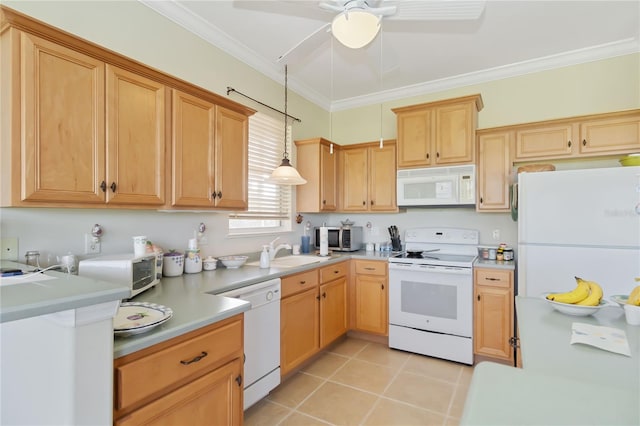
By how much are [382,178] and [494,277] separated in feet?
5.12

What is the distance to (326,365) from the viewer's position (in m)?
2.87

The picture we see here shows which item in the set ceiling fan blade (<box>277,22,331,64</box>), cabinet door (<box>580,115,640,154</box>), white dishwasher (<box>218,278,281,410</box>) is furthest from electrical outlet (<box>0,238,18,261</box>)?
cabinet door (<box>580,115,640,154</box>)

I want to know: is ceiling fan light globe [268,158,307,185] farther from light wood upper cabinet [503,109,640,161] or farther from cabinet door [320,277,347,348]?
light wood upper cabinet [503,109,640,161]

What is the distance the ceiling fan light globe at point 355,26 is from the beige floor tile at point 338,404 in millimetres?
2368

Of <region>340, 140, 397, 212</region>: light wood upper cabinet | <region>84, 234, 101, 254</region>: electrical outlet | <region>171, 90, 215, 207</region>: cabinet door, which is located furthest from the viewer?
<region>340, 140, 397, 212</region>: light wood upper cabinet

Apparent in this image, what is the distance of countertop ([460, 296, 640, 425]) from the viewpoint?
701 millimetres

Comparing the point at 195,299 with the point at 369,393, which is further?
the point at 369,393

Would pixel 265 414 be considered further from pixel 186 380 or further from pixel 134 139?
pixel 134 139

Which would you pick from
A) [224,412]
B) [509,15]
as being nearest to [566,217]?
[509,15]

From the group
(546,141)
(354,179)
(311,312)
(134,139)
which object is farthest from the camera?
(354,179)

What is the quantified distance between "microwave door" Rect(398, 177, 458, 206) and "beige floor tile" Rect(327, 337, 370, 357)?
5.19 feet

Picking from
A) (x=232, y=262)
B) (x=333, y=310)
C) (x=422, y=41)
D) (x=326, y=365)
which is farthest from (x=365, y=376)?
(x=422, y=41)

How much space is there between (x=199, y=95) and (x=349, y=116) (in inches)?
99.6

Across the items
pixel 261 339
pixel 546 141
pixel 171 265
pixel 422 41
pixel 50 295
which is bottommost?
pixel 261 339
